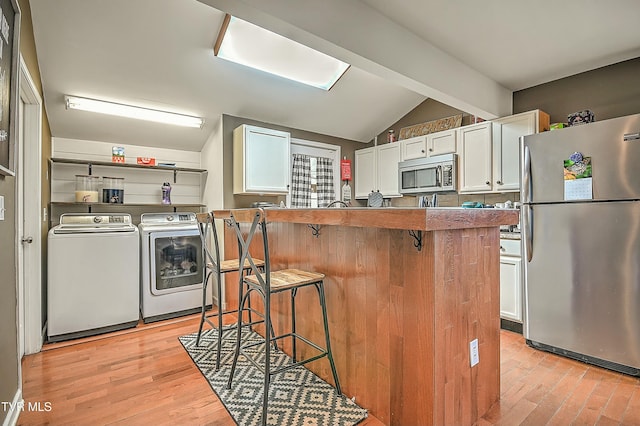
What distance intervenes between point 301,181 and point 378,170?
3.64ft

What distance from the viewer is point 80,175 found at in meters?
3.53

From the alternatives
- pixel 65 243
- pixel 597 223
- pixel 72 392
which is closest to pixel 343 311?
pixel 72 392

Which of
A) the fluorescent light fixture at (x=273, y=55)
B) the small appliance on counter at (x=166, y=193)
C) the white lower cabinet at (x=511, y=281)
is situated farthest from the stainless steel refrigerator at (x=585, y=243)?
the small appliance on counter at (x=166, y=193)

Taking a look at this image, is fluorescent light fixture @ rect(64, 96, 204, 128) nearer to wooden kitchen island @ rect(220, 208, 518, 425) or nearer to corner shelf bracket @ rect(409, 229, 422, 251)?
wooden kitchen island @ rect(220, 208, 518, 425)

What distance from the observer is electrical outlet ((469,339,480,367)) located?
169 centimetres

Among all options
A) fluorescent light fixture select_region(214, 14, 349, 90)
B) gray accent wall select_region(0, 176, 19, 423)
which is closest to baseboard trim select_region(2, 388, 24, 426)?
gray accent wall select_region(0, 176, 19, 423)

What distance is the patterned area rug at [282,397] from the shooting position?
68.8 inches

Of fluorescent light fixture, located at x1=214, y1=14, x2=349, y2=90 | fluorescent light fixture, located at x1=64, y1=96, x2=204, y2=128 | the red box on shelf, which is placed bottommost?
the red box on shelf

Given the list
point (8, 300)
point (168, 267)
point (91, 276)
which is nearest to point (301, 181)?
point (168, 267)

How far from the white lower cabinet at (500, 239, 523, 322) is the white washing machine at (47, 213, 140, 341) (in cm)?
357

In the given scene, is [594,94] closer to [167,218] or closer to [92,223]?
[167,218]

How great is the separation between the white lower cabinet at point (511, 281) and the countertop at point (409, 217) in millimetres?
1384

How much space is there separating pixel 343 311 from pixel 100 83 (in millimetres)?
2988

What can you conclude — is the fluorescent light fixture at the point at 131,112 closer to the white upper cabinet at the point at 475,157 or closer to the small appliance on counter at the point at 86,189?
the small appliance on counter at the point at 86,189
